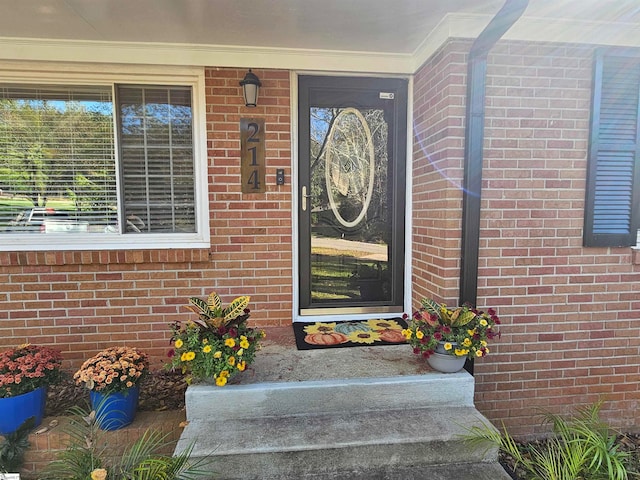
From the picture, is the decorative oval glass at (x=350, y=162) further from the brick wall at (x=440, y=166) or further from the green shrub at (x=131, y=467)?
the green shrub at (x=131, y=467)

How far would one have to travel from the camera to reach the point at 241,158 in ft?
9.52

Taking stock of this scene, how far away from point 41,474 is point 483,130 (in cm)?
344

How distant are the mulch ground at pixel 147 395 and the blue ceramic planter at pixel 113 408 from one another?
0.24 m

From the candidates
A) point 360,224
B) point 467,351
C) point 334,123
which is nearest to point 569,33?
point 334,123

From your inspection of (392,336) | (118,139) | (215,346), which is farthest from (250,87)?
(392,336)

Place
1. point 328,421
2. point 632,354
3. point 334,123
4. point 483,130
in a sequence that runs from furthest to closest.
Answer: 1. point 334,123
2. point 632,354
3. point 483,130
4. point 328,421

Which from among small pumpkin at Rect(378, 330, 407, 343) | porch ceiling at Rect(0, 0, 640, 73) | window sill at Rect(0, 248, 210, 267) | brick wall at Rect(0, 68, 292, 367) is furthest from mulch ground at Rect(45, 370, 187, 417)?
porch ceiling at Rect(0, 0, 640, 73)

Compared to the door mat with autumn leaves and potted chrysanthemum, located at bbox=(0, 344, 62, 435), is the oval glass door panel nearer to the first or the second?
the door mat with autumn leaves

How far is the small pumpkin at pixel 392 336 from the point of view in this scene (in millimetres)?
2744

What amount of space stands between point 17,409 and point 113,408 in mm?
551

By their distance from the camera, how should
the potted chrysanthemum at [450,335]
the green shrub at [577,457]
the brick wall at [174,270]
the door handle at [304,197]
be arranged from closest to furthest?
the green shrub at [577,457] → the potted chrysanthemum at [450,335] → the brick wall at [174,270] → the door handle at [304,197]

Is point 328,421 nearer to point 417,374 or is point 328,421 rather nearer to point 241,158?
point 417,374

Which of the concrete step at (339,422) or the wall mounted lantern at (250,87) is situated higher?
the wall mounted lantern at (250,87)

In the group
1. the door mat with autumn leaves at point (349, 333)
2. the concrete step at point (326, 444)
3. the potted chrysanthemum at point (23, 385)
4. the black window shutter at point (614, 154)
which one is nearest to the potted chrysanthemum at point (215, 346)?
the concrete step at point (326, 444)
